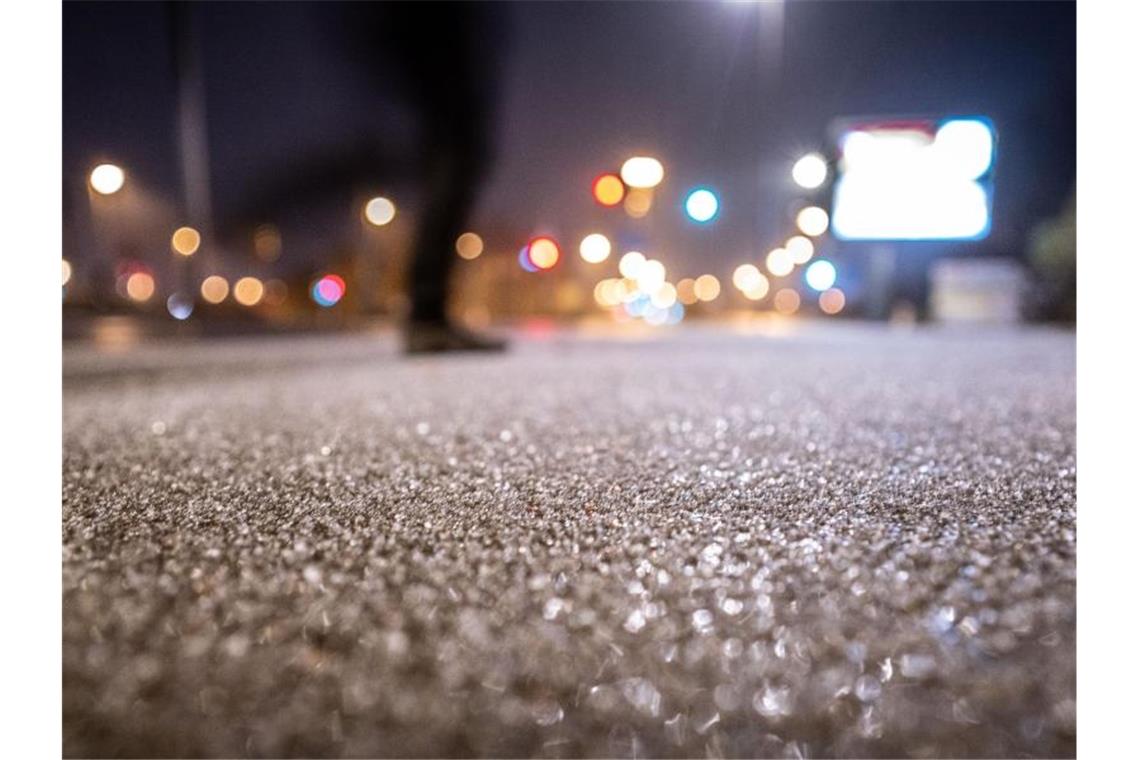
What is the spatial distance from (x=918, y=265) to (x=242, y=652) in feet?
42.8

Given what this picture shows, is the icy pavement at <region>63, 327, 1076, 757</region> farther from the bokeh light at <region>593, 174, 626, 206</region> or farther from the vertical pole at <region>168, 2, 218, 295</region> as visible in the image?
the vertical pole at <region>168, 2, 218, 295</region>

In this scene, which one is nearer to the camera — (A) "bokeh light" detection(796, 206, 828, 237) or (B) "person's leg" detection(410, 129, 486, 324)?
(B) "person's leg" detection(410, 129, 486, 324)

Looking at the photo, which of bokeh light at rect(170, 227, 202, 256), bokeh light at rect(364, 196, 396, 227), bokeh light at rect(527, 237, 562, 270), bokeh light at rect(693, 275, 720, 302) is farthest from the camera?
bokeh light at rect(693, 275, 720, 302)

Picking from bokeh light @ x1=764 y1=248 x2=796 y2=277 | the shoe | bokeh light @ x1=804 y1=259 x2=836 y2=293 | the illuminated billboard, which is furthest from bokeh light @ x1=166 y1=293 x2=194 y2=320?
bokeh light @ x1=764 y1=248 x2=796 y2=277

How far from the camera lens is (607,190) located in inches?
181

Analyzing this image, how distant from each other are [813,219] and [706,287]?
49.5 meters

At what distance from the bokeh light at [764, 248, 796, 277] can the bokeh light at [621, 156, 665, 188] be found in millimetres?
28680

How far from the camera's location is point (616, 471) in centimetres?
99

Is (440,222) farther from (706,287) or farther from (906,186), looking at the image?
(706,287)

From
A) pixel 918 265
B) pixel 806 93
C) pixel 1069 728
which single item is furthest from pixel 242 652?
Result: pixel 918 265

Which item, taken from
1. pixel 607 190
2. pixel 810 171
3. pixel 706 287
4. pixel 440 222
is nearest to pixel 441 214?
pixel 440 222

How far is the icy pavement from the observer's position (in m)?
0.42

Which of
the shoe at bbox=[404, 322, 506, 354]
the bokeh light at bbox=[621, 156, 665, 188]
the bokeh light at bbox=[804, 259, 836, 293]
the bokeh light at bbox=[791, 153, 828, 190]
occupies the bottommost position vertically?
the shoe at bbox=[404, 322, 506, 354]

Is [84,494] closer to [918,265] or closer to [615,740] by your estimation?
[615,740]
